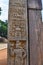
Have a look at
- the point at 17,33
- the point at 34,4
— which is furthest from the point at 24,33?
the point at 34,4

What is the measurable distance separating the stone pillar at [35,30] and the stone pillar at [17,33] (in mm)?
→ 44

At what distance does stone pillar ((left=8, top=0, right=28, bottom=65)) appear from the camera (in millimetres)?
1555

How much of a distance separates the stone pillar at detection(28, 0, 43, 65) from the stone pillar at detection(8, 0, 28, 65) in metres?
0.04

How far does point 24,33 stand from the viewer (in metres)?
1.56

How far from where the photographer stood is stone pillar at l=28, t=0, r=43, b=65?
155cm

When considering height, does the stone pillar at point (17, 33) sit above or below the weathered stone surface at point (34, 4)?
below

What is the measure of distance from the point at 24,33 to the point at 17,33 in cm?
6

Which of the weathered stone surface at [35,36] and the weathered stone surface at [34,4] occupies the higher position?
the weathered stone surface at [34,4]

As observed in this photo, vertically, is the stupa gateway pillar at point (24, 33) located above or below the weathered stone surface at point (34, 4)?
below

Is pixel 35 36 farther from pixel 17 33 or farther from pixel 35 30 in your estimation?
pixel 17 33

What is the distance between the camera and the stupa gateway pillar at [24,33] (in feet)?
5.09

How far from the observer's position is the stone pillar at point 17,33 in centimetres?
155

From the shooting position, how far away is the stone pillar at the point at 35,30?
155 cm

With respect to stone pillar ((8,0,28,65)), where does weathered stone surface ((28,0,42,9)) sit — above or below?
above
